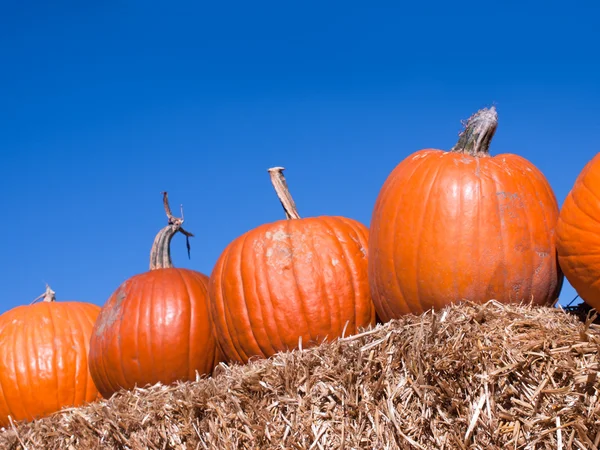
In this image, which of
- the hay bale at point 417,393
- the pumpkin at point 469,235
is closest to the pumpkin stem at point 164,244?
the hay bale at point 417,393

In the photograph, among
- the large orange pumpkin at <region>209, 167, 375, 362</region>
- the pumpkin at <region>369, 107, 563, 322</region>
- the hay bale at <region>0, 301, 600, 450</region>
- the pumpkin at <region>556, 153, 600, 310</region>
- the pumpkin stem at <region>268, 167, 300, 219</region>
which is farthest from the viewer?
the pumpkin stem at <region>268, 167, 300, 219</region>

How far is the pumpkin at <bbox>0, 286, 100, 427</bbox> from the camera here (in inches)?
205

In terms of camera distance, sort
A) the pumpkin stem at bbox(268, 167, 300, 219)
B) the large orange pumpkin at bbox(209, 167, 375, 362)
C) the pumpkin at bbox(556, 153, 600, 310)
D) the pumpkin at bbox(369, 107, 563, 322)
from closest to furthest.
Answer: the pumpkin at bbox(556, 153, 600, 310), the pumpkin at bbox(369, 107, 563, 322), the large orange pumpkin at bbox(209, 167, 375, 362), the pumpkin stem at bbox(268, 167, 300, 219)

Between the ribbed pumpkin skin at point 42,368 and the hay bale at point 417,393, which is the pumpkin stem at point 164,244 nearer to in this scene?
the ribbed pumpkin skin at point 42,368

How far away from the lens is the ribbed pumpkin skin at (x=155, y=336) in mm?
4516

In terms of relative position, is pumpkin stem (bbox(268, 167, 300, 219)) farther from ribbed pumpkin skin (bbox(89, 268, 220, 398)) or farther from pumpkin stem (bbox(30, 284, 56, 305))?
pumpkin stem (bbox(30, 284, 56, 305))

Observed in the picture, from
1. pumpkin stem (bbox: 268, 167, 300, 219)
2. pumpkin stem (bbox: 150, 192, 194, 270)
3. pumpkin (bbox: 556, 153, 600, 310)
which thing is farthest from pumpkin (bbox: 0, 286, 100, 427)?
pumpkin (bbox: 556, 153, 600, 310)

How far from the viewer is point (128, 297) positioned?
188 inches

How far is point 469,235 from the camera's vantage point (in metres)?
3.24

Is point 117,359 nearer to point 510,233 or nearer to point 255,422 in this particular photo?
point 255,422

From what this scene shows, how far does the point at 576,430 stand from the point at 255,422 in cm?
146

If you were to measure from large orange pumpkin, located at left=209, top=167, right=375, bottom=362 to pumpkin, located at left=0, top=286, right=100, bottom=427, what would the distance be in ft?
5.71

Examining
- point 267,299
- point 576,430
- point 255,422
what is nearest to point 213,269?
point 267,299

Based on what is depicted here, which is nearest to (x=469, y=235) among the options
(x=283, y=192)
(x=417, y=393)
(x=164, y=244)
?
(x=417, y=393)
